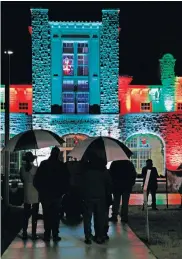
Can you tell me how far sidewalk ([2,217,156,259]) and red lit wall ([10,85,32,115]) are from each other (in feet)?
95.0

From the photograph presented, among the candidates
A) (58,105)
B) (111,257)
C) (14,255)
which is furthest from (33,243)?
(58,105)

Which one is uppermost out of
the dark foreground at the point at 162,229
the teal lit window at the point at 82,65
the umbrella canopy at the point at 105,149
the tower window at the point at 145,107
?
the teal lit window at the point at 82,65

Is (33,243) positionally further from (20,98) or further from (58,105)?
(20,98)

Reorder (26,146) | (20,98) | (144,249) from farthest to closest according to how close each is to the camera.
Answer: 1. (20,98)
2. (26,146)
3. (144,249)

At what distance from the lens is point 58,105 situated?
128ft

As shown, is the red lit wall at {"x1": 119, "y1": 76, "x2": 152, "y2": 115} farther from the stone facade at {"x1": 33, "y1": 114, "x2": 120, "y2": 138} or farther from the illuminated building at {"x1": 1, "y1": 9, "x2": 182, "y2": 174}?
the stone facade at {"x1": 33, "y1": 114, "x2": 120, "y2": 138}

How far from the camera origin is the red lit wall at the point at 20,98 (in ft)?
138

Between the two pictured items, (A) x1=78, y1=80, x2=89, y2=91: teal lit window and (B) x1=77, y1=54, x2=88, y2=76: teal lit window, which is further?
(B) x1=77, y1=54, x2=88, y2=76: teal lit window

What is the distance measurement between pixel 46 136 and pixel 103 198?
4055 millimetres

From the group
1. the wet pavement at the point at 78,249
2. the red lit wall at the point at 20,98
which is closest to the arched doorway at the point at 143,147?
the red lit wall at the point at 20,98

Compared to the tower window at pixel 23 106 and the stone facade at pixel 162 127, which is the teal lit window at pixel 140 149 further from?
the tower window at pixel 23 106

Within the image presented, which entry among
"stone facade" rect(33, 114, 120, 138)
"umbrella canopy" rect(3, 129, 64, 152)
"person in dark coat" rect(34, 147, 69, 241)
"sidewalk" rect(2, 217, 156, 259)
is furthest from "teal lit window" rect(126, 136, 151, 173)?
"person in dark coat" rect(34, 147, 69, 241)

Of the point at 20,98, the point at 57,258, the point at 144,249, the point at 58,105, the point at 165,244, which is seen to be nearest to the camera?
the point at 57,258

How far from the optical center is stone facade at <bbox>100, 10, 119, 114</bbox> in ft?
129
